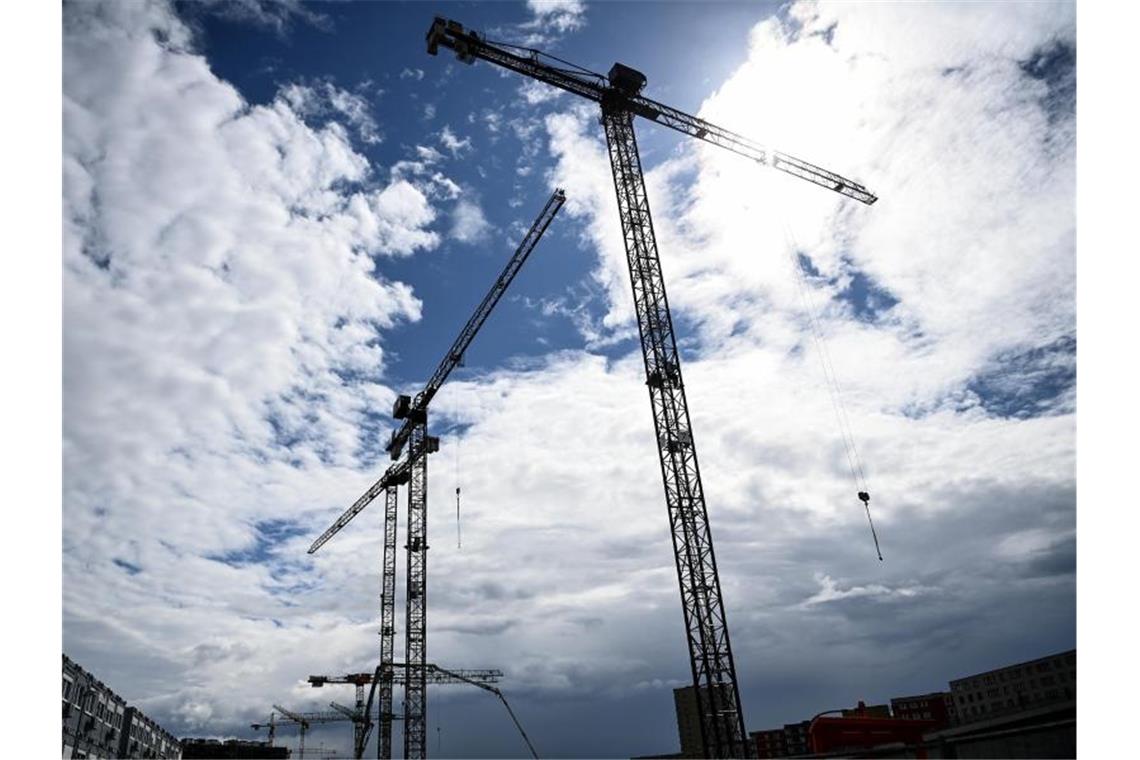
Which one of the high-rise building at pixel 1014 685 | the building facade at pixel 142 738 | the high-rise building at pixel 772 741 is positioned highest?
the building facade at pixel 142 738

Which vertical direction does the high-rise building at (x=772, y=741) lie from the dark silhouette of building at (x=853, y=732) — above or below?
below

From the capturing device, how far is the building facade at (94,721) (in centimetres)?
3784

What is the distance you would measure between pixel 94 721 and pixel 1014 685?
9424 centimetres

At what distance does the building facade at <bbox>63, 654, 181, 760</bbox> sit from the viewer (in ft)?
124

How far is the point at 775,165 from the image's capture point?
4997 centimetres

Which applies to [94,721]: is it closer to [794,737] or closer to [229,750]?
[229,750]

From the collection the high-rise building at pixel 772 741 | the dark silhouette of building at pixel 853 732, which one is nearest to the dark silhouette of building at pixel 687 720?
the high-rise building at pixel 772 741

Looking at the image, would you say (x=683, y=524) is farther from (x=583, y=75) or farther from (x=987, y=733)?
(x=583, y=75)

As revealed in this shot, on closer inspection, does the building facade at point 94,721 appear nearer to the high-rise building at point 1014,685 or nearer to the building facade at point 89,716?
the building facade at point 89,716

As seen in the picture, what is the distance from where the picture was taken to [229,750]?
334ft

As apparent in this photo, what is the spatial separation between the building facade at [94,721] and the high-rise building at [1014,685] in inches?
3164

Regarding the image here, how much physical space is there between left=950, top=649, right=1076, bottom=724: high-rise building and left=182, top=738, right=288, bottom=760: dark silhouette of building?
3967 inches

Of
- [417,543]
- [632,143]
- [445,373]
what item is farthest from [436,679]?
[632,143]

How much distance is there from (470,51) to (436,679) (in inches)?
3361
